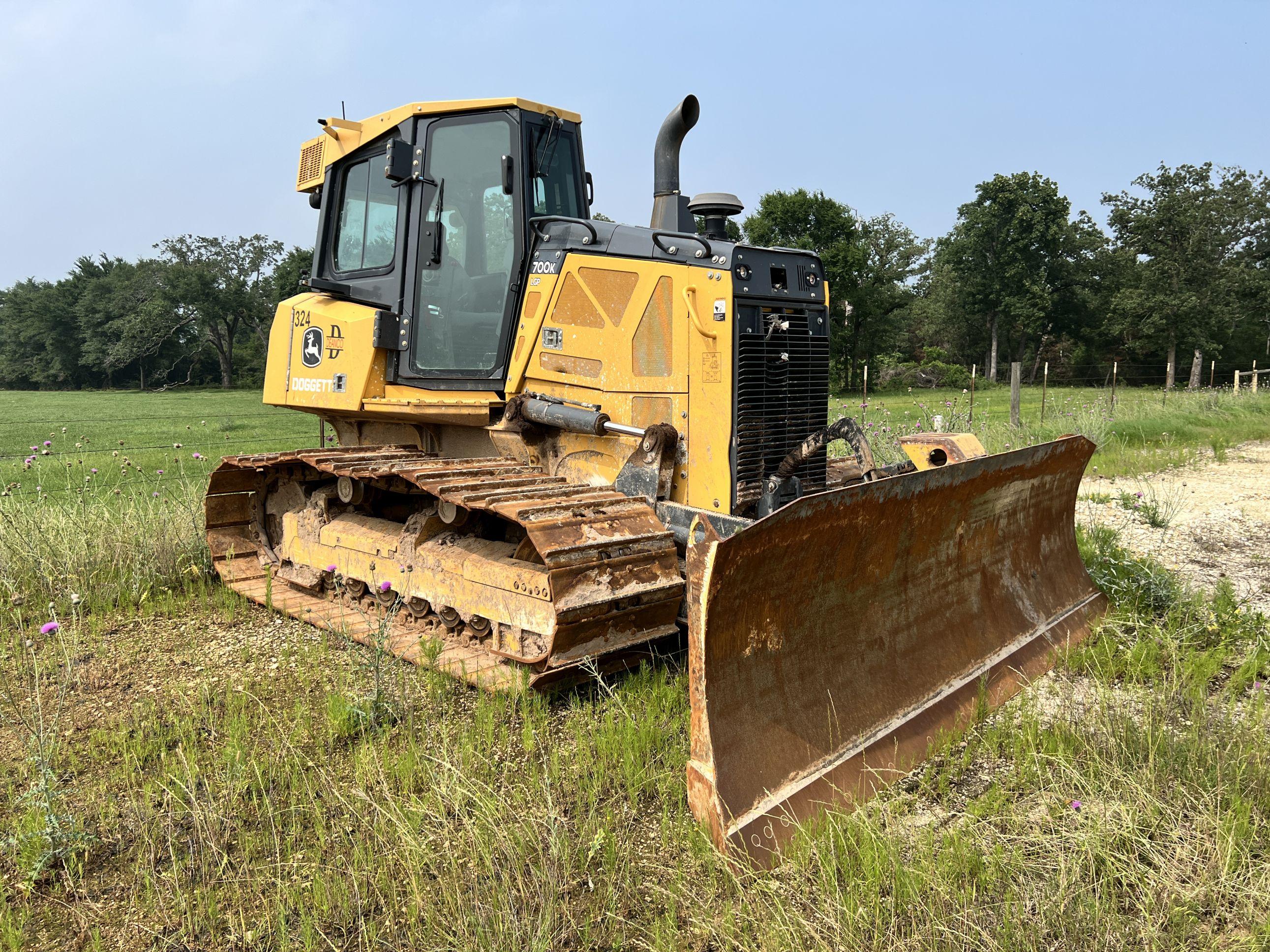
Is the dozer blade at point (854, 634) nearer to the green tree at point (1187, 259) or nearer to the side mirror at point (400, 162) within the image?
the side mirror at point (400, 162)

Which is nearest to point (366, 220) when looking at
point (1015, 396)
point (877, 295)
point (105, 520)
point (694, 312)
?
point (694, 312)

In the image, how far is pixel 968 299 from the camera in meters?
55.5

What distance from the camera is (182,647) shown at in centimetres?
505

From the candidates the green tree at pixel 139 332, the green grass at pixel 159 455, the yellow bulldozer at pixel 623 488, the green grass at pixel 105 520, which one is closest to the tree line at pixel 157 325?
the green tree at pixel 139 332

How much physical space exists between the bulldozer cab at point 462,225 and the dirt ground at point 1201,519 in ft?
15.5

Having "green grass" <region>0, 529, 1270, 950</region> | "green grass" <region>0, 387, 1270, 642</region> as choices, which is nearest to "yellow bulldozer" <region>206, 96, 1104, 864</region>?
"green grass" <region>0, 529, 1270, 950</region>

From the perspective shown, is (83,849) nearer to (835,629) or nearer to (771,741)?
(771,741)

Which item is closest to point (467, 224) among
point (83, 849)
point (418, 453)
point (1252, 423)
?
point (418, 453)

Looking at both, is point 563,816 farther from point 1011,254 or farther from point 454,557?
point 1011,254

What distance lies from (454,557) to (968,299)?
5698 centimetres

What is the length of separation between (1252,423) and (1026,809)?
1706 cm

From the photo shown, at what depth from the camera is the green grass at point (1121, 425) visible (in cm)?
1127

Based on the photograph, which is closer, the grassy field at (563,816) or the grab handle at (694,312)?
the grassy field at (563,816)

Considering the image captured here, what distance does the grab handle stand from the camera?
4.36 meters
